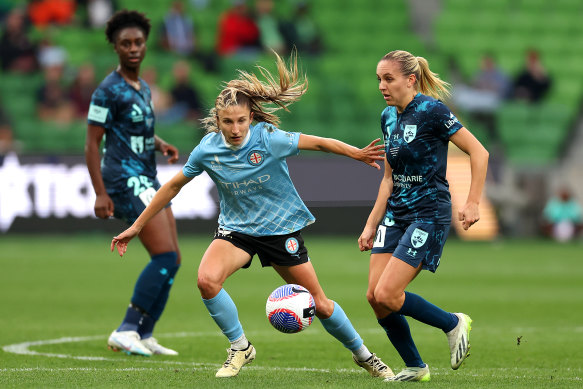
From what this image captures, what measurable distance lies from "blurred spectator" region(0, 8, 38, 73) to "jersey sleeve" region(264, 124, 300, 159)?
15.9m

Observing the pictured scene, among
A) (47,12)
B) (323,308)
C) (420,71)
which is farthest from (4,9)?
(323,308)

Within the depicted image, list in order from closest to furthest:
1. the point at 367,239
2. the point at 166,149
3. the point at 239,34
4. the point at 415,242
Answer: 1. the point at 415,242
2. the point at 367,239
3. the point at 166,149
4. the point at 239,34

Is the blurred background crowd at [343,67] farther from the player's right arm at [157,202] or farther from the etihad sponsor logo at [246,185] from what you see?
the etihad sponsor logo at [246,185]

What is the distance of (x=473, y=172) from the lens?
6.34 m

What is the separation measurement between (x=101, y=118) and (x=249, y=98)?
1.95 metres

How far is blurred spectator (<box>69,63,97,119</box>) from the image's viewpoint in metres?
20.4

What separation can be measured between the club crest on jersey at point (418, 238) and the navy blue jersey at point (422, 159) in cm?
9

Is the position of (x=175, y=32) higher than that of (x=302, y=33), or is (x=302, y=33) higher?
(x=175, y=32)

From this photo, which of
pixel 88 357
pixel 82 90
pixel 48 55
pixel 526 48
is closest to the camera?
pixel 88 357

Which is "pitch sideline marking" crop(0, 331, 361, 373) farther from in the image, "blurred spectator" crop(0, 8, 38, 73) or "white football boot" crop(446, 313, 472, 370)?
"blurred spectator" crop(0, 8, 38, 73)

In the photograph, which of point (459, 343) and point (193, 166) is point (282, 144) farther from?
point (459, 343)

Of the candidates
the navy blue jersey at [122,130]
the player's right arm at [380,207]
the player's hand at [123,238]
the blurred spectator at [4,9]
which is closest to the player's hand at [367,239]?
the player's right arm at [380,207]

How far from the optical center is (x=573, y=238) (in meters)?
20.7

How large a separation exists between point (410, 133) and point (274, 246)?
1.14 m
